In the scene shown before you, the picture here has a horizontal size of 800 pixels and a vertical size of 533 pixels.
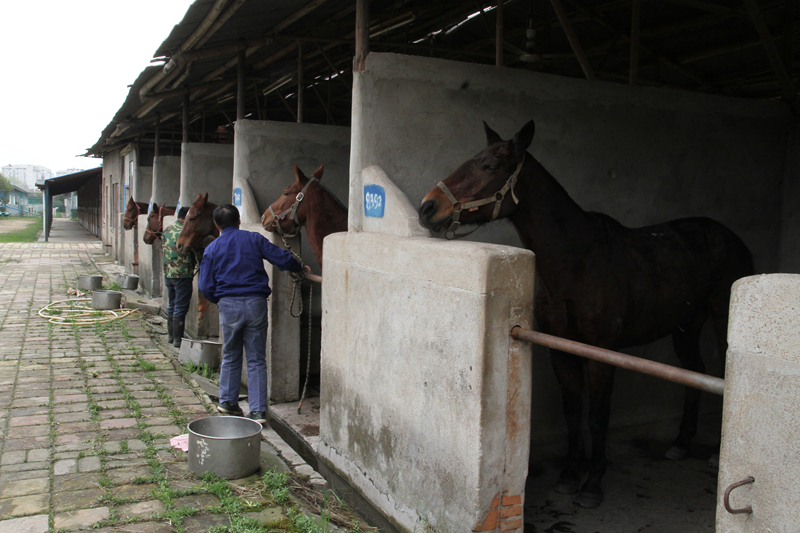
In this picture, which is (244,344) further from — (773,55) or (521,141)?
(773,55)

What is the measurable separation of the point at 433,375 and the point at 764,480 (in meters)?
1.85

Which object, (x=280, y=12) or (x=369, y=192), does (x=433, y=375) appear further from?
(x=280, y=12)

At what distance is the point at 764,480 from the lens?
1965 millimetres

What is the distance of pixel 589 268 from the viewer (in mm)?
4293

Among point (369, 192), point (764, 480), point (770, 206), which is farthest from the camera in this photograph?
point (770, 206)

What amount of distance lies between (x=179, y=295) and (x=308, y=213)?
322 centimetres

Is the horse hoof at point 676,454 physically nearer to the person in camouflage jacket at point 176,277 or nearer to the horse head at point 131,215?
the person in camouflage jacket at point 176,277

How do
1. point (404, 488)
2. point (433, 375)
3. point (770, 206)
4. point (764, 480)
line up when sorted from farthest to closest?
point (770, 206) → point (404, 488) → point (433, 375) → point (764, 480)

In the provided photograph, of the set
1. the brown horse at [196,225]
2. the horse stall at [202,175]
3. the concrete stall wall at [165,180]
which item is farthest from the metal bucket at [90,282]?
the brown horse at [196,225]

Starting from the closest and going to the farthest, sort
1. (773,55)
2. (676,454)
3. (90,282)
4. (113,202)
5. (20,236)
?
(676,454)
(773,55)
(90,282)
(113,202)
(20,236)

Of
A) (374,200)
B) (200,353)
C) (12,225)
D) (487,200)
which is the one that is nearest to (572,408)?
(487,200)

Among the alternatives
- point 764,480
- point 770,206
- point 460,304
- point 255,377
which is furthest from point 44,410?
point 770,206

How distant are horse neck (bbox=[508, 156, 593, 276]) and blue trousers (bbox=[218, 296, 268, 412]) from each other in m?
2.56

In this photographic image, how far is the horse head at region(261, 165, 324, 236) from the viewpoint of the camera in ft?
20.6
